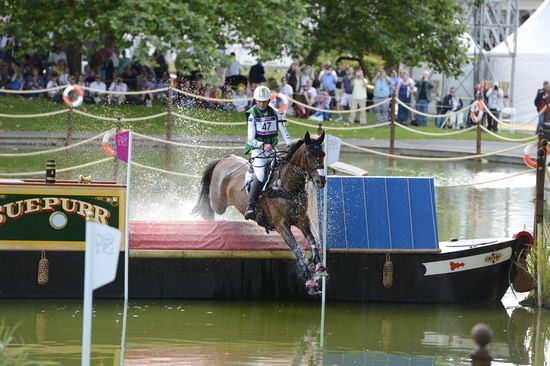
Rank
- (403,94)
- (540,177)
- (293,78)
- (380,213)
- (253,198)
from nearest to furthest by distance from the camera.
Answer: (380,213)
(253,198)
(540,177)
(293,78)
(403,94)

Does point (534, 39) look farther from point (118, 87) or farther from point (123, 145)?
point (123, 145)

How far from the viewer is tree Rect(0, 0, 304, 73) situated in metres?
29.9

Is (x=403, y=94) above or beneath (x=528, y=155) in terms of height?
above

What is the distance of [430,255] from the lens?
13195 mm

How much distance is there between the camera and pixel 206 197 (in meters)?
15.1

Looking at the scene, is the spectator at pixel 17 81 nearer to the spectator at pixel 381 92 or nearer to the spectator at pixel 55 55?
the spectator at pixel 55 55

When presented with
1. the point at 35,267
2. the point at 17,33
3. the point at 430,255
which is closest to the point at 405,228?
the point at 430,255

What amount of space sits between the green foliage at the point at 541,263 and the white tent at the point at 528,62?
24.2 m

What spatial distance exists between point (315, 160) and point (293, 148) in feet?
1.86

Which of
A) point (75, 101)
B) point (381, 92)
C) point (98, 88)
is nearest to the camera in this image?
point (75, 101)

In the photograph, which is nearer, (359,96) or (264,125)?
(264,125)

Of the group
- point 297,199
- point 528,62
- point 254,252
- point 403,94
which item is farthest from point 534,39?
point 254,252

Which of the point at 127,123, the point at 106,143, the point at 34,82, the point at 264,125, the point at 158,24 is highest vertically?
the point at 158,24

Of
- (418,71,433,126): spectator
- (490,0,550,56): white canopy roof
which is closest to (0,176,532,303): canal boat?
(418,71,433,126): spectator
